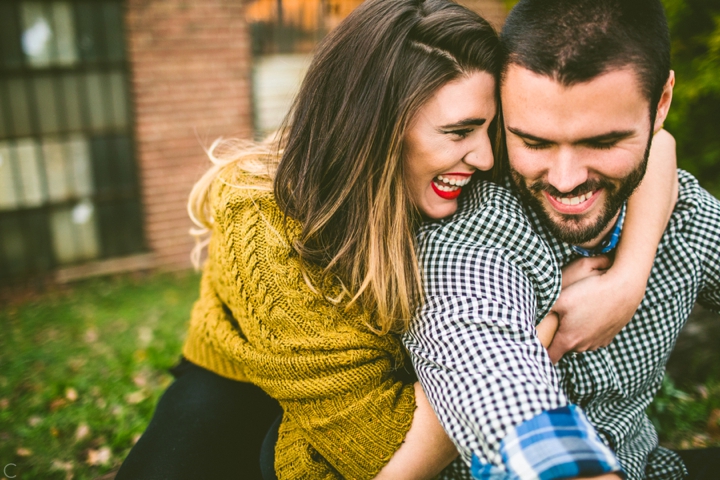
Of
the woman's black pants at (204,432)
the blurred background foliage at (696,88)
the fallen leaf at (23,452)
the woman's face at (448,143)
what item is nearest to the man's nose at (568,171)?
the woman's face at (448,143)

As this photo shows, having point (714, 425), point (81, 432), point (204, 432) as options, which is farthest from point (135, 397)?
point (714, 425)

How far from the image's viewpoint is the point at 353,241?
1.97m

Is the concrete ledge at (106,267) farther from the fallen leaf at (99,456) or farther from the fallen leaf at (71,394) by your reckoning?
the fallen leaf at (99,456)

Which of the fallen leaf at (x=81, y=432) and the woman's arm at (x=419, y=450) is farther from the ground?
the woman's arm at (x=419, y=450)

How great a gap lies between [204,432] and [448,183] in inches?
53.1

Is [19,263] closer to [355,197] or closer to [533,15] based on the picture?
[355,197]

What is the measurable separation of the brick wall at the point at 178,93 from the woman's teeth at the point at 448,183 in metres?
4.03

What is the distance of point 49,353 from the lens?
4.54 meters

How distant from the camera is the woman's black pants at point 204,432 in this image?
2.03 m

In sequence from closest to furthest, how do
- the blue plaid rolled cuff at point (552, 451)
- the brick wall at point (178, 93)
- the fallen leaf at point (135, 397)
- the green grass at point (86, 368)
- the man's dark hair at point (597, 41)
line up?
the blue plaid rolled cuff at point (552, 451) < the man's dark hair at point (597, 41) < the green grass at point (86, 368) < the fallen leaf at point (135, 397) < the brick wall at point (178, 93)

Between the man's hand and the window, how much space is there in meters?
5.22

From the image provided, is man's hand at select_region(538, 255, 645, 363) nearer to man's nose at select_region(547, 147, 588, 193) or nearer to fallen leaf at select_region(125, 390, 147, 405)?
man's nose at select_region(547, 147, 588, 193)

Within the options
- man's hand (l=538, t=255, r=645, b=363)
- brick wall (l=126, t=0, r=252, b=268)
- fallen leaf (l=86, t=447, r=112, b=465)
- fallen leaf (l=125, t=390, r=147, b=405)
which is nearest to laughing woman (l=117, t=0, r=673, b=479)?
man's hand (l=538, t=255, r=645, b=363)

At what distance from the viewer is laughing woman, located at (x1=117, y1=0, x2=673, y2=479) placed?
1.79 metres
